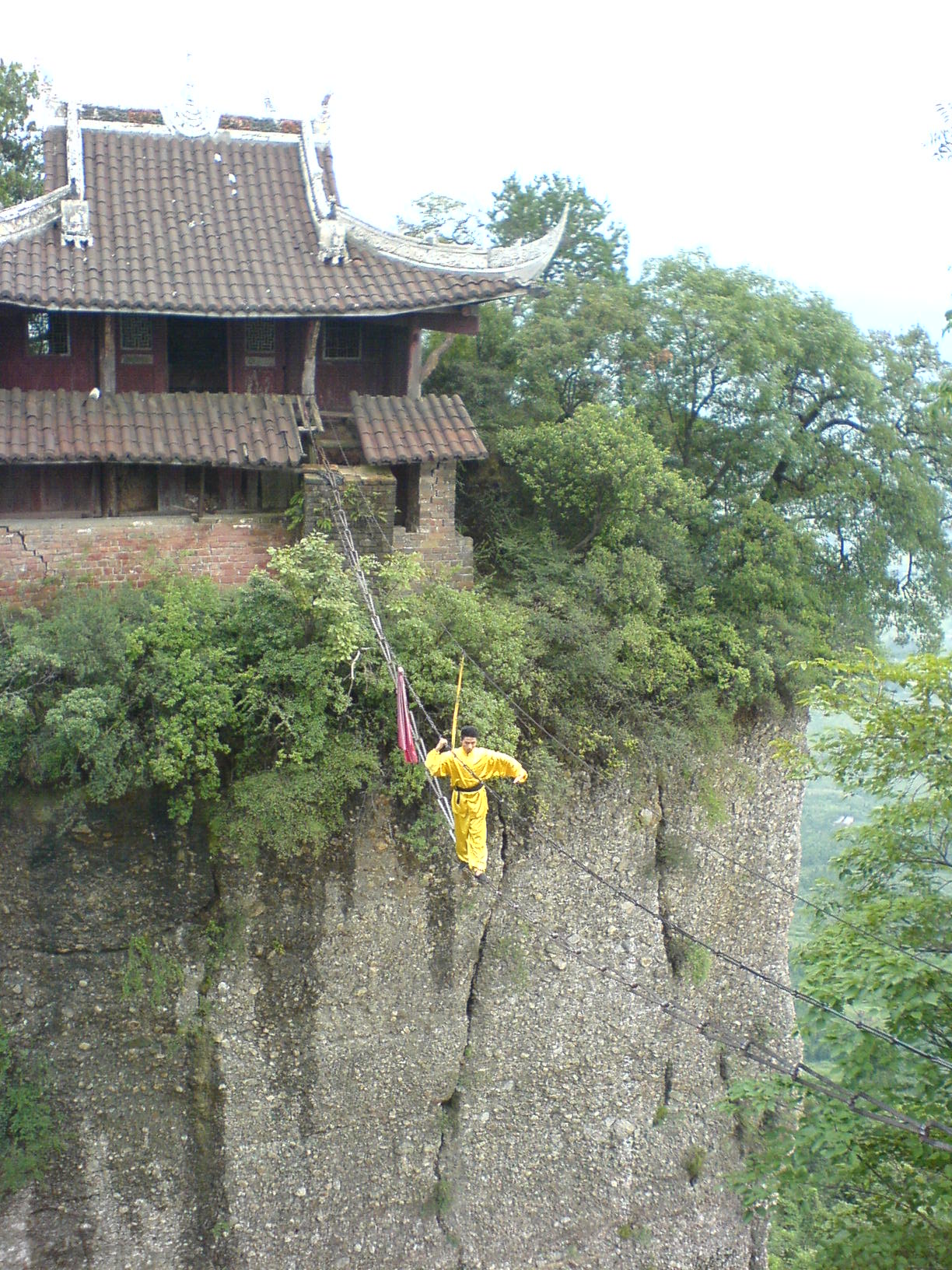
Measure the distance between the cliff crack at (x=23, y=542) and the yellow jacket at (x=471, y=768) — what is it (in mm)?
5618

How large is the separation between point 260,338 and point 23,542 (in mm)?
3661

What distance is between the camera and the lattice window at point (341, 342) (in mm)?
15055

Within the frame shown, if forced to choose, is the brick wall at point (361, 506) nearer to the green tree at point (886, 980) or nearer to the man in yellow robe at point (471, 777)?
the man in yellow robe at point (471, 777)

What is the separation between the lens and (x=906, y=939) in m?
9.45

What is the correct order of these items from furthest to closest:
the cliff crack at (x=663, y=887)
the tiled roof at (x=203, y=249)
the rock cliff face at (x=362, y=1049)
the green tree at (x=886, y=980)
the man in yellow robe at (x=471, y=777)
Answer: the cliff crack at (x=663, y=887)
the tiled roof at (x=203, y=249)
the rock cliff face at (x=362, y=1049)
the man in yellow robe at (x=471, y=777)
the green tree at (x=886, y=980)

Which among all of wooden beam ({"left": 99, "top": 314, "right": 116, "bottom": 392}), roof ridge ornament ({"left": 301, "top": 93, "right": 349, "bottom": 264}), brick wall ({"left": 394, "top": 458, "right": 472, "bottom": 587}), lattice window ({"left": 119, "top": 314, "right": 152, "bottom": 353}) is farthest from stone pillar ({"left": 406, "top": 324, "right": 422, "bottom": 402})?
wooden beam ({"left": 99, "top": 314, "right": 116, "bottom": 392})

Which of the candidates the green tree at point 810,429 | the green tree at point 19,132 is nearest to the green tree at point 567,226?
the green tree at point 810,429

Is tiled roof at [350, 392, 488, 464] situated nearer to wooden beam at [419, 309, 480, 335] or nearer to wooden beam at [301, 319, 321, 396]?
wooden beam at [301, 319, 321, 396]

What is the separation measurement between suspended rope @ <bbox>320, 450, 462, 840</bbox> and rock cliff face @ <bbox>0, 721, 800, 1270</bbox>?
4.89ft

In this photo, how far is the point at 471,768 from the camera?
10156mm

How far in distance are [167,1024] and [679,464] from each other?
981cm

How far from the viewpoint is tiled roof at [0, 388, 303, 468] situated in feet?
41.9

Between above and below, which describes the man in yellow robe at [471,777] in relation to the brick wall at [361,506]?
below

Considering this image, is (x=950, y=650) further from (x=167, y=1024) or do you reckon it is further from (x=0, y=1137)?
(x=0, y=1137)
